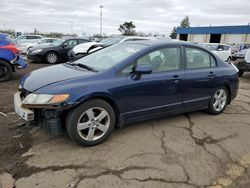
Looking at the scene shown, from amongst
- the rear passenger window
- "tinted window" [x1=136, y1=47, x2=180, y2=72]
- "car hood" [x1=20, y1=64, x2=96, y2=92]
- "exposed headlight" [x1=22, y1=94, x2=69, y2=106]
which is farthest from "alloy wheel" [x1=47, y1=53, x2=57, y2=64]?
"exposed headlight" [x1=22, y1=94, x2=69, y2=106]

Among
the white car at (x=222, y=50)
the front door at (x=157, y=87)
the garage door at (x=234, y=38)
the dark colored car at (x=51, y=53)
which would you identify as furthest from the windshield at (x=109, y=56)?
the garage door at (x=234, y=38)

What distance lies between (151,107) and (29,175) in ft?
7.08

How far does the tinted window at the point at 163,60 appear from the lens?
420 centimetres

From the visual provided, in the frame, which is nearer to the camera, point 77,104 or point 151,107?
point 77,104

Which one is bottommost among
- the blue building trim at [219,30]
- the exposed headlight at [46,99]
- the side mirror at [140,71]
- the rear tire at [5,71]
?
the rear tire at [5,71]

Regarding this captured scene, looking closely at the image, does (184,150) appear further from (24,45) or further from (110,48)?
(24,45)

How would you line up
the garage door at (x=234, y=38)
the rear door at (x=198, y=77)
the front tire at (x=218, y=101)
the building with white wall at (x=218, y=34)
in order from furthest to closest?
Answer: the garage door at (x=234, y=38), the building with white wall at (x=218, y=34), the front tire at (x=218, y=101), the rear door at (x=198, y=77)

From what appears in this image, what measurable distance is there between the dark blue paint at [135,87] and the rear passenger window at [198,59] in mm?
116

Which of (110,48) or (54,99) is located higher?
(110,48)

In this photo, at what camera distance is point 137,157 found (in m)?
3.48

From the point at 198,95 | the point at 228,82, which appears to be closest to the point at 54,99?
the point at 198,95

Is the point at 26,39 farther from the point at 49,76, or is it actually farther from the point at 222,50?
the point at 49,76

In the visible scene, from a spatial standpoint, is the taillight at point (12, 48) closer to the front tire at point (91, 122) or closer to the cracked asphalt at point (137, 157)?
the cracked asphalt at point (137, 157)

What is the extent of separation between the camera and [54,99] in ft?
10.9
